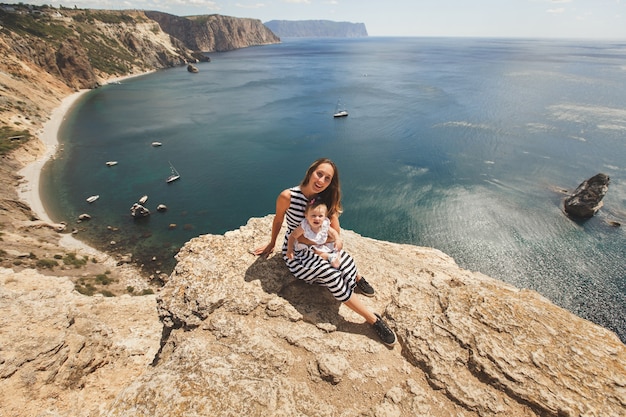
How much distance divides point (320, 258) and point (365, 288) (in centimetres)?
186

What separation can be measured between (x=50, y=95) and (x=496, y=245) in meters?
97.3

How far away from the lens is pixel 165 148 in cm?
5322

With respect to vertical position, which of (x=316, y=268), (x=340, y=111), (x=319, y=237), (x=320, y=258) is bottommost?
(x=340, y=111)

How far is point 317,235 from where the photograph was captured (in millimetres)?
6535

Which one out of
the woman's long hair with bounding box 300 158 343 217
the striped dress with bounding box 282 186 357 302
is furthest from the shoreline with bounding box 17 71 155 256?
the woman's long hair with bounding box 300 158 343 217

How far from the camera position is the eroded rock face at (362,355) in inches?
191

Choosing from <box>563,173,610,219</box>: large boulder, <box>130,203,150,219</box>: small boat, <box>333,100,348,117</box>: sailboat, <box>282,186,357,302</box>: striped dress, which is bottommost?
<box>130,203,150,219</box>: small boat

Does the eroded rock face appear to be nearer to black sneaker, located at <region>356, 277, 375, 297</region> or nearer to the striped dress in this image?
black sneaker, located at <region>356, 277, 375, 297</region>

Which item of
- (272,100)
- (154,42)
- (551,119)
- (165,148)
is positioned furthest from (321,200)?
(154,42)

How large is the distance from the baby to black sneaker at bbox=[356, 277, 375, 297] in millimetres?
1453

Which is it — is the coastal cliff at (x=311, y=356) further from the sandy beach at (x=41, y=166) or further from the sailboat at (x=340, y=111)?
the sailboat at (x=340, y=111)

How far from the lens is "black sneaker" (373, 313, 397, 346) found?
20.3 feet

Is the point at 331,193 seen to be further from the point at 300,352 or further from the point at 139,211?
the point at 139,211

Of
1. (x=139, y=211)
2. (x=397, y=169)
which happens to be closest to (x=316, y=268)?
(x=139, y=211)
